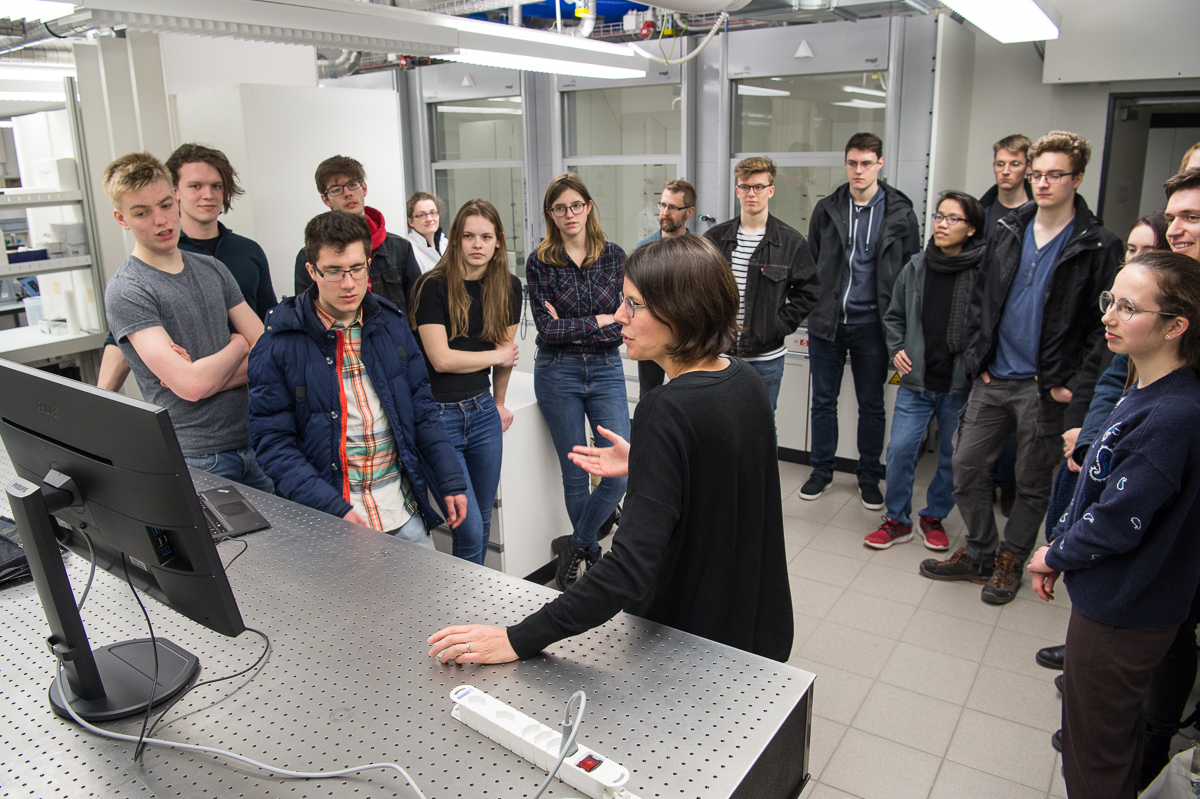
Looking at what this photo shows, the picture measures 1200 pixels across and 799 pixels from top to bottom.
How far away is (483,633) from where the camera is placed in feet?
4.23

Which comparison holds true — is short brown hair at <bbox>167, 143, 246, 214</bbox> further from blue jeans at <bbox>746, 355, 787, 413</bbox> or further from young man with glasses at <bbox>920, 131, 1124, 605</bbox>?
young man with glasses at <bbox>920, 131, 1124, 605</bbox>

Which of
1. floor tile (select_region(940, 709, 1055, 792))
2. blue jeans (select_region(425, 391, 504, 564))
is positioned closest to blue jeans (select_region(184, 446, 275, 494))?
blue jeans (select_region(425, 391, 504, 564))

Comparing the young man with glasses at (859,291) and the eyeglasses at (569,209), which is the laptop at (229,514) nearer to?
the eyeglasses at (569,209)

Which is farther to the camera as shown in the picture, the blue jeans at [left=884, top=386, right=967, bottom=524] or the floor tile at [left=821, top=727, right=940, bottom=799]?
the blue jeans at [left=884, top=386, right=967, bottom=524]

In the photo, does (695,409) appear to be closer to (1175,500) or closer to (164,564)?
(164,564)

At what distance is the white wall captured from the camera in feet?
10.8

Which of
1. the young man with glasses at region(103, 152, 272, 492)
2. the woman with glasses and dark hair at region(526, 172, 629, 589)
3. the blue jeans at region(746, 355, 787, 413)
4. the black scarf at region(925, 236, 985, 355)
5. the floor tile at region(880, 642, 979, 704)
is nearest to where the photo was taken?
the young man with glasses at region(103, 152, 272, 492)

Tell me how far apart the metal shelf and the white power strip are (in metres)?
3.06

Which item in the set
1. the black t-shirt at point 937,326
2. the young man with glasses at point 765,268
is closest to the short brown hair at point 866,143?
the young man with glasses at point 765,268

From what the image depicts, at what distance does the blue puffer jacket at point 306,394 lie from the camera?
194cm

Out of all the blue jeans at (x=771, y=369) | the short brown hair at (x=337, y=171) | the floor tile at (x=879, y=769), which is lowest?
the floor tile at (x=879, y=769)

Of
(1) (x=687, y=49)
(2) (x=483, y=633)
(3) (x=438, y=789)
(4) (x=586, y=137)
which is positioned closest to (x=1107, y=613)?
(2) (x=483, y=633)

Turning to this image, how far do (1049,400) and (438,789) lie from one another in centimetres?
259

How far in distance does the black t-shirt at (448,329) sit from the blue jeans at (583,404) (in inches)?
14.6
